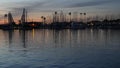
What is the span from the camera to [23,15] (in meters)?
185

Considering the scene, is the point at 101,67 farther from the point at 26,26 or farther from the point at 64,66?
the point at 26,26

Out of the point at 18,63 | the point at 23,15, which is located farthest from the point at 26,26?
the point at 18,63

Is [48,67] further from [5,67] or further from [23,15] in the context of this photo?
[23,15]

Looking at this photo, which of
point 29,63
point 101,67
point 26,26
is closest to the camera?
point 101,67

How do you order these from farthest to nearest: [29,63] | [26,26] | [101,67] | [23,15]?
[26,26], [23,15], [29,63], [101,67]

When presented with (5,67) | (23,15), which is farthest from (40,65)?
(23,15)

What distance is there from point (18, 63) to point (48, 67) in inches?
141

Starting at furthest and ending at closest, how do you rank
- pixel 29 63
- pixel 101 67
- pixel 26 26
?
pixel 26 26
pixel 29 63
pixel 101 67

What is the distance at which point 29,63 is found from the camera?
1003 inches

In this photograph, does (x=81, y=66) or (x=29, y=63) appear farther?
(x=29, y=63)

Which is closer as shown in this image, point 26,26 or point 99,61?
point 99,61

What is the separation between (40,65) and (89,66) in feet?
13.7

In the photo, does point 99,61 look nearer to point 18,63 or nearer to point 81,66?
point 81,66

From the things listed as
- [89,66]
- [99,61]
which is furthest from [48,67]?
[99,61]
